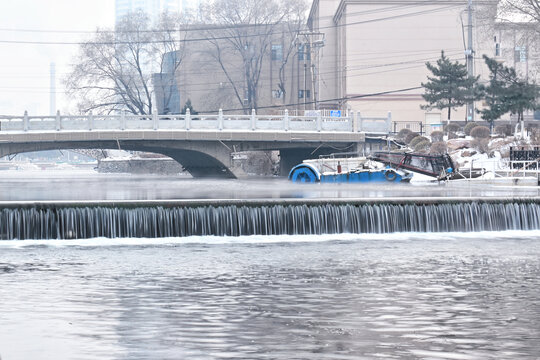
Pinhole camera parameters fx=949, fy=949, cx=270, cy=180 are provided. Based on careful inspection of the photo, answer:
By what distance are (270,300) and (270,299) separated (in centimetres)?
13

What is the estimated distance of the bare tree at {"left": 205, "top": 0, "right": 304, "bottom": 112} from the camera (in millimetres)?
101375

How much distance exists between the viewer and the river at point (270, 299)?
14.3 metres

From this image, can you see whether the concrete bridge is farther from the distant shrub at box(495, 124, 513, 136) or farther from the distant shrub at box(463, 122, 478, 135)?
the distant shrub at box(495, 124, 513, 136)

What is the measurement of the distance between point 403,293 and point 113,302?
5733 mm

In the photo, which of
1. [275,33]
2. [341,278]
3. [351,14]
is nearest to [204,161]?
[351,14]

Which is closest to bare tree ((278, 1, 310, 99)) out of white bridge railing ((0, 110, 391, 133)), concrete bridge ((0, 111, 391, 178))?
white bridge railing ((0, 110, 391, 133))

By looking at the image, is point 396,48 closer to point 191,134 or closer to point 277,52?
point 277,52

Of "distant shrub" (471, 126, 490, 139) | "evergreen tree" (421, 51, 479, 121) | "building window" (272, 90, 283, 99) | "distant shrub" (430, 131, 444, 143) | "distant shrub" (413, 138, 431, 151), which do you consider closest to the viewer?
"distant shrub" (471, 126, 490, 139)

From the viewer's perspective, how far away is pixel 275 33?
337 ft

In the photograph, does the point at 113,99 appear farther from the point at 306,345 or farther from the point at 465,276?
the point at 306,345

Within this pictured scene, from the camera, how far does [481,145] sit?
57.9 m

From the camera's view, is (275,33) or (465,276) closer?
(465,276)

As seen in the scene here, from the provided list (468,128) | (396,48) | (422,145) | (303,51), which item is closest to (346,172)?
(422,145)

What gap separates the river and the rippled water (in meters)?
0.03
